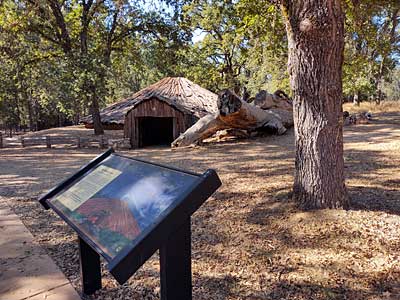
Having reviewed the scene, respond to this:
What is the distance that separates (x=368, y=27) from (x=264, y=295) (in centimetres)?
753

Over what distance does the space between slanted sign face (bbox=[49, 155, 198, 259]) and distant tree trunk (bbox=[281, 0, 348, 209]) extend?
218 cm

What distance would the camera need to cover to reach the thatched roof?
13.3 meters

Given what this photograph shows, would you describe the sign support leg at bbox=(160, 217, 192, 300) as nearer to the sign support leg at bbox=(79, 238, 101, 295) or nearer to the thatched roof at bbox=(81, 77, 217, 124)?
the sign support leg at bbox=(79, 238, 101, 295)

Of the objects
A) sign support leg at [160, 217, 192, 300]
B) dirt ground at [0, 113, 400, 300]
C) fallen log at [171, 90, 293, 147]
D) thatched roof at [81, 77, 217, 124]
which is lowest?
dirt ground at [0, 113, 400, 300]

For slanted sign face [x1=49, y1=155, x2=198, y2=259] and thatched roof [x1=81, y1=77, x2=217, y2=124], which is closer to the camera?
slanted sign face [x1=49, y1=155, x2=198, y2=259]

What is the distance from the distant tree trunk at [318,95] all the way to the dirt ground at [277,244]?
0.35m

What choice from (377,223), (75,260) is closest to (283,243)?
(377,223)

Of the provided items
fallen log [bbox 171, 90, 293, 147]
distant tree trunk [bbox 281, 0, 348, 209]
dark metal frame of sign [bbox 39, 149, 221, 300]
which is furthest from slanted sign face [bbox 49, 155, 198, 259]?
fallen log [bbox 171, 90, 293, 147]

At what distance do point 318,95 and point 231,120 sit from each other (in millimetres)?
6832

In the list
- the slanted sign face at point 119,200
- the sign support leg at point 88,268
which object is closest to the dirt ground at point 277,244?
the sign support leg at point 88,268

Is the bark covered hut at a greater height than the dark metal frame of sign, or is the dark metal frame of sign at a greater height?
the bark covered hut

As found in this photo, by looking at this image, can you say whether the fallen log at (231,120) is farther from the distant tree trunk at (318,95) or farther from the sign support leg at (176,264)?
the sign support leg at (176,264)

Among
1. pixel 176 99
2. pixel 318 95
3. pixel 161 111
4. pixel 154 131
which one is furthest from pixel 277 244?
pixel 154 131

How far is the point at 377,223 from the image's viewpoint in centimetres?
335
